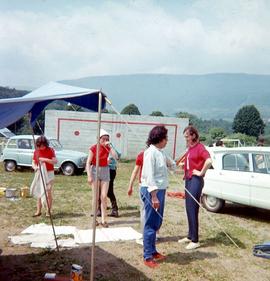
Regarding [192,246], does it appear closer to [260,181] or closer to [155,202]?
[155,202]

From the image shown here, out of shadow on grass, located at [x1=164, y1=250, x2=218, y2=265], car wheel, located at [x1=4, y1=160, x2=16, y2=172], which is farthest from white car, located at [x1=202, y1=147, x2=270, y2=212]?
car wheel, located at [x1=4, y1=160, x2=16, y2=172]

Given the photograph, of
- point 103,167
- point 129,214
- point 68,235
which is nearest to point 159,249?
point 68,235

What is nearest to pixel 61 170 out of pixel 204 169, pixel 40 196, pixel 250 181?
pixel 40 196

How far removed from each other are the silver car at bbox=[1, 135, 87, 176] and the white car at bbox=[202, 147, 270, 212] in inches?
307

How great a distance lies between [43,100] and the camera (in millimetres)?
4336

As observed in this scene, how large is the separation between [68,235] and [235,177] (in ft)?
11.7

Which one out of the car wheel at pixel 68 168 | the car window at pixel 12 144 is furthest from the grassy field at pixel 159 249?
the car window at pixel 12 144

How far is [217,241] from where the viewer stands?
6438 millimetres

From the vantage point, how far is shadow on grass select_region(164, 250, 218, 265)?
5.41 meters

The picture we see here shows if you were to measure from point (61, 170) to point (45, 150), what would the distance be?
26.7 feet

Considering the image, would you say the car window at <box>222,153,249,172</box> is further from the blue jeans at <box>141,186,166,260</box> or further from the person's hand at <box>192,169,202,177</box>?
the blue jeans at <box>141,186,166,260</box>

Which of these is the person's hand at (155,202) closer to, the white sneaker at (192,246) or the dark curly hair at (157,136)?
the dark curly hair at (157,136)

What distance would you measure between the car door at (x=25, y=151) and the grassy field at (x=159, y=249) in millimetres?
6766

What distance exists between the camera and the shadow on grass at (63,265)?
479 centimetres
